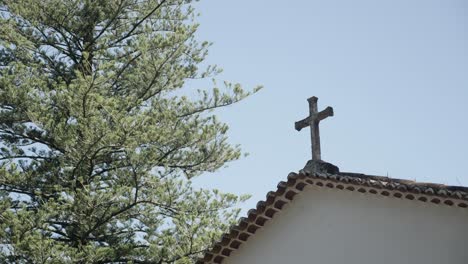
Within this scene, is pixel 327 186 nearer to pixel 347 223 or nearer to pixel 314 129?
pixel 347 223

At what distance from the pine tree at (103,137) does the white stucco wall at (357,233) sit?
5.17m

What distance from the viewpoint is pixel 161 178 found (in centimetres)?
1661

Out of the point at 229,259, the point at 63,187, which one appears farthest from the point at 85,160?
the point at 229,259

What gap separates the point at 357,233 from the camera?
29.4 feet

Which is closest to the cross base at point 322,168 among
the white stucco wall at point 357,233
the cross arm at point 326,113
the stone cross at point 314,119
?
the white stucco wall at point 357,233

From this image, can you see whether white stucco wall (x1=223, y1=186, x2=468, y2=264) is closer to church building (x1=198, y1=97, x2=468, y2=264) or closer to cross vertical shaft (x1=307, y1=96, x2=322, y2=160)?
church building (x1=198, y1=97, x2=468, y2=264)

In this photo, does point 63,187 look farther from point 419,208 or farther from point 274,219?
point 419,208

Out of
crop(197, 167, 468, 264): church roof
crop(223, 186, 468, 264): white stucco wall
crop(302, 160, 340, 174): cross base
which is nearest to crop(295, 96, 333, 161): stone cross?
crop(302, 160, 340, 174): cross base

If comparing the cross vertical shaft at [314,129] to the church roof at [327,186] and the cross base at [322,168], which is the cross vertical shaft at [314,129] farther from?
the church roof at [327,186]

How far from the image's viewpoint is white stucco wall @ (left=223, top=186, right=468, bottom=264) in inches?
327

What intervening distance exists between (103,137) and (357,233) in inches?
303

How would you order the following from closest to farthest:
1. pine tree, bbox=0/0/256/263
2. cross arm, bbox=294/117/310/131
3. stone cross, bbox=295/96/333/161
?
stone cross, bbox=295/96/333/161 < cross arm, bbox=294/117/310/131 < pine tree, bbox=0/0/256/263

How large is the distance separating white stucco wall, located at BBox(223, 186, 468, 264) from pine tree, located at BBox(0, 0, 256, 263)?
5.17 m

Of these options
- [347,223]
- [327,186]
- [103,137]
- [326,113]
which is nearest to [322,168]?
[327,186]
